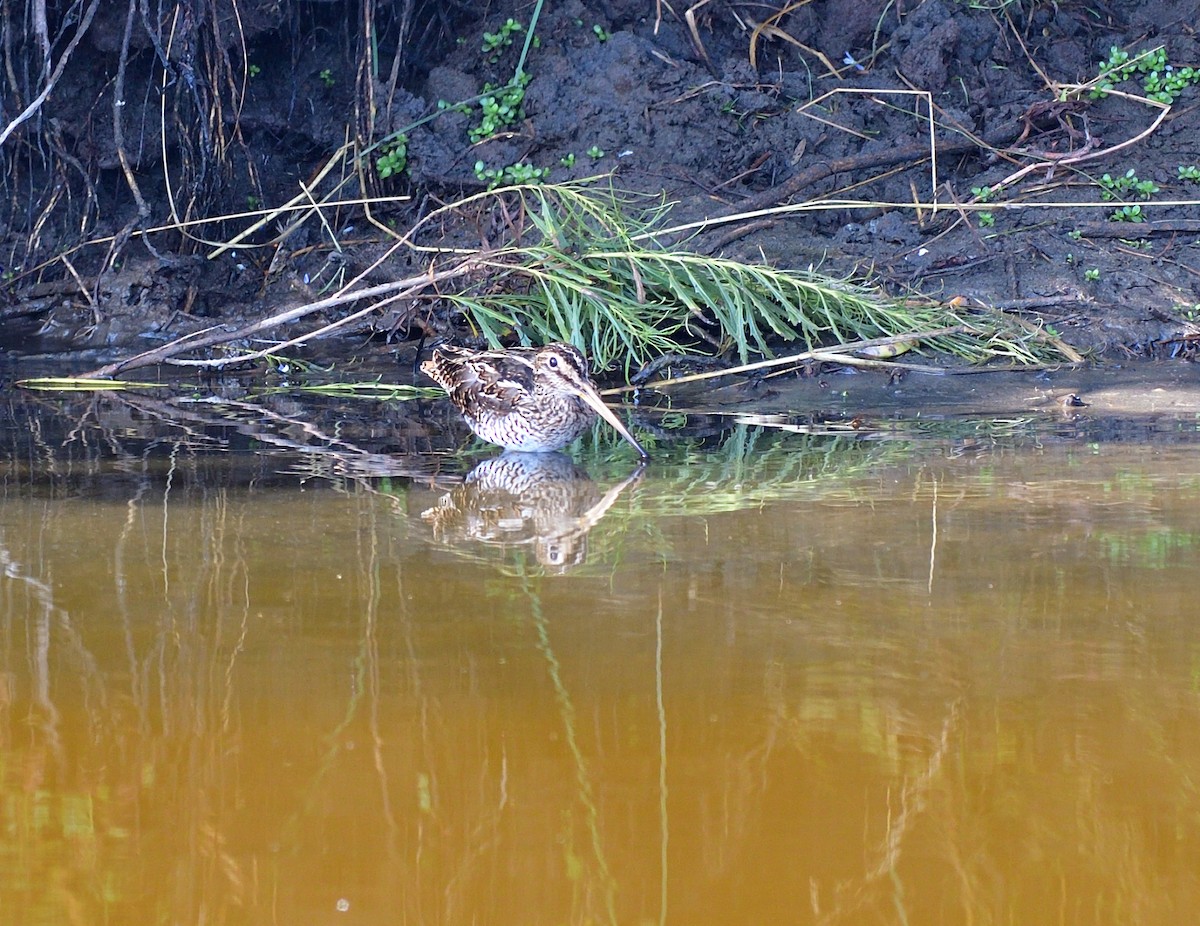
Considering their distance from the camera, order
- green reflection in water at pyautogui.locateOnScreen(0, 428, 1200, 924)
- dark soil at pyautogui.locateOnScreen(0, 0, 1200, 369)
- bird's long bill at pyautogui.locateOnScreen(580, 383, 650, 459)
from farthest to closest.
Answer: dark soil at pyautogui.locateOnScreen(0, 0, 1200, 369), bird's long bill at pyautogui.locateOnScreen(580, 383, 650, 459), green reflection in water at pyautogui.locateOnScreen(0, 428, 1200, 924)

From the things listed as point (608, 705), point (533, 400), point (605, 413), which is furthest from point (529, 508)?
point (608, 705)

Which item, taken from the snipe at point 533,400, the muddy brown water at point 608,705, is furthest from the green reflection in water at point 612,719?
the snipe at point 533,400

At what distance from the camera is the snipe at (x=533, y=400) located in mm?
5492

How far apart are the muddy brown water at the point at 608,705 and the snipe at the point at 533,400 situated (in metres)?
1.14

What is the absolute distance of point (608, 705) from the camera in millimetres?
2639

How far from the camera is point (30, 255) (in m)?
8.59

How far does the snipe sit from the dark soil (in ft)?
6.07

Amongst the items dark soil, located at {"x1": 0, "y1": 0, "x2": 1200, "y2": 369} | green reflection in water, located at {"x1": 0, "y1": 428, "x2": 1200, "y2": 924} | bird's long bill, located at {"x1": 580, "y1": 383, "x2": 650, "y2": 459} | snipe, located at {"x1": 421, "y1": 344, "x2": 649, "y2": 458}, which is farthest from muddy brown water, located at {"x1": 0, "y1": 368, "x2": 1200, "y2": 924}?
dark soil, located at {"x1": 0, "y1": 0, "x2": 1200, "y2": 369}

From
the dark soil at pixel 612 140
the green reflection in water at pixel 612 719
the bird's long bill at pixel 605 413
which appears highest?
the dark soil at pixel 612 140

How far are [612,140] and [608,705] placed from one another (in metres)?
6.37

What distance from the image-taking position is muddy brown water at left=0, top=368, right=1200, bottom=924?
2096mm

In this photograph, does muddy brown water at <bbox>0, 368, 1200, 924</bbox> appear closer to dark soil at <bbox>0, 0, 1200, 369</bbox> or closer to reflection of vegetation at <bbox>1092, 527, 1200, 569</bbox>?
reflection of vegetation at <bbox>1092, 527, 1200, 569</bbox>

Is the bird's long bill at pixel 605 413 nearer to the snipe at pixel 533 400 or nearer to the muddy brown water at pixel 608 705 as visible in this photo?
the snipe at pixel 533 400

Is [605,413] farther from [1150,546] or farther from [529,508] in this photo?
[1150,546]
